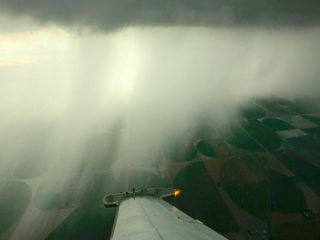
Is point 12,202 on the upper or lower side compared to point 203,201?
upper

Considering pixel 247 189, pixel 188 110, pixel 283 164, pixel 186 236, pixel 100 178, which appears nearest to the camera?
pixel 186 236

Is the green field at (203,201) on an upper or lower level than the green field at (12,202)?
lower

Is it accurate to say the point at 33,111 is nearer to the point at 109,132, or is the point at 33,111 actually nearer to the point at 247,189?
the point at 109,132

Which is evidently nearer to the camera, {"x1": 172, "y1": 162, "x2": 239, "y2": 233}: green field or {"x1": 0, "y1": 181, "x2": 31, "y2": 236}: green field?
{"x1": 172, "y1": 162, "x2": 239, "y2": 233}: green field

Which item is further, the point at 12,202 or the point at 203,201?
the point at 12,202

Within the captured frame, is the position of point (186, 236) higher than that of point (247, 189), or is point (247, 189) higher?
point (186, 236)

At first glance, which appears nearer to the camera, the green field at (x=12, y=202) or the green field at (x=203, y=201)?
the green field at (x=203, y=201)

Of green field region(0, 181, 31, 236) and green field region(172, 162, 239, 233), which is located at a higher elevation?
green field region(0, 181, 31, 236)

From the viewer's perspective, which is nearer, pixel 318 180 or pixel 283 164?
pixel 318 180

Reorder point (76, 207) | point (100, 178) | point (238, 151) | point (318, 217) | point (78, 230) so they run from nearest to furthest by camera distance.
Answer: point (78, 230) < point (318, 217) < point (76, 207) < point (100, 178) < point (238, 151)

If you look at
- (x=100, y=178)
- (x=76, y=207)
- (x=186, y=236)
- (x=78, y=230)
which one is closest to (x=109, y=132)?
(x=100, y=178)

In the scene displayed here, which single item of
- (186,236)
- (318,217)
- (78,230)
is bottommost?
(318,217)
